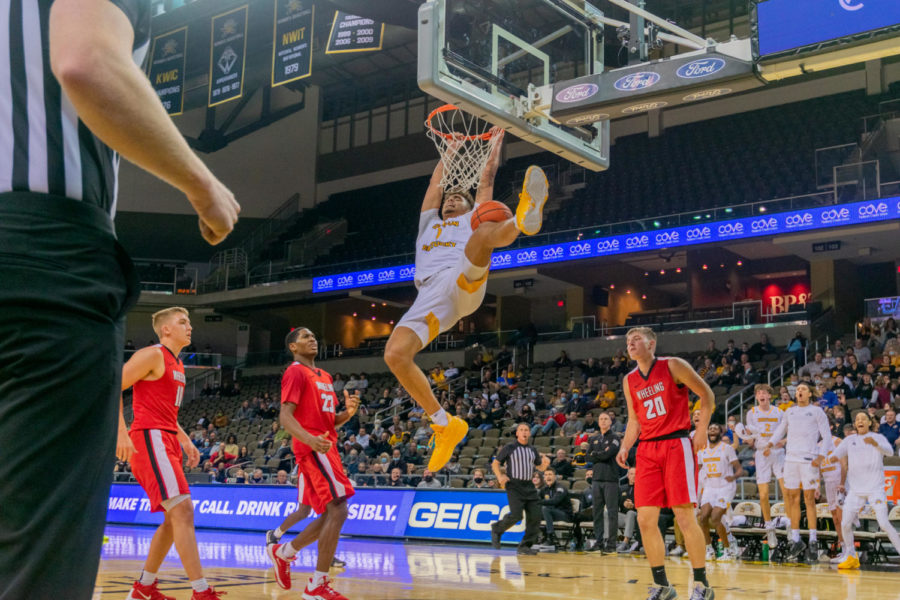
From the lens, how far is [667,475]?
7.09m

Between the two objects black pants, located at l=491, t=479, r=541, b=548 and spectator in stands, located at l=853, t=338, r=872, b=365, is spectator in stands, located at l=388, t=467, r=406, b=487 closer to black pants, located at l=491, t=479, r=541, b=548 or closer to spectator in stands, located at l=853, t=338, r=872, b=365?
black pants, located at l=491, t=479, r=541, b=548

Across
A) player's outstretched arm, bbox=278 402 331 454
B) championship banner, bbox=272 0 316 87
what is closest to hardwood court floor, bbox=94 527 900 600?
player's outstretched arm, bbox=278 402 331 454

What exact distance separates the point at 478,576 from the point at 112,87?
331 inches

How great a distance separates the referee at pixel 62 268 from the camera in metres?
1.58

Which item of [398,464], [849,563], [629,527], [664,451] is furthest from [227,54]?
[664,451]

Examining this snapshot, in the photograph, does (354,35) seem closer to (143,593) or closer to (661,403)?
(661,403)

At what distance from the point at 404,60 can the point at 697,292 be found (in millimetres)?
14019

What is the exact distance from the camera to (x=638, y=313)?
30031mm

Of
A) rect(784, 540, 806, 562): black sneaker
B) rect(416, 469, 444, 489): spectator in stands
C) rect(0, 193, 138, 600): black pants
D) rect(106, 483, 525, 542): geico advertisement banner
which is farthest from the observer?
rect(416, 469, 444, 489): spectator in stands

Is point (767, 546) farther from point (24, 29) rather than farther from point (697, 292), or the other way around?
point (697, 292)

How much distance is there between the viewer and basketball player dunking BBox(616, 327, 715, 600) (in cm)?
693

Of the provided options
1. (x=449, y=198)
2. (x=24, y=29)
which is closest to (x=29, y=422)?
(x=24, y=29)

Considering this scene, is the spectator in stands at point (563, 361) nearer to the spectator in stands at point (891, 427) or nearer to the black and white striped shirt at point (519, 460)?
the spectator in stands at point (891, 427)

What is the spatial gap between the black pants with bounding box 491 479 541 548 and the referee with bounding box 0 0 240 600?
1155 cm
